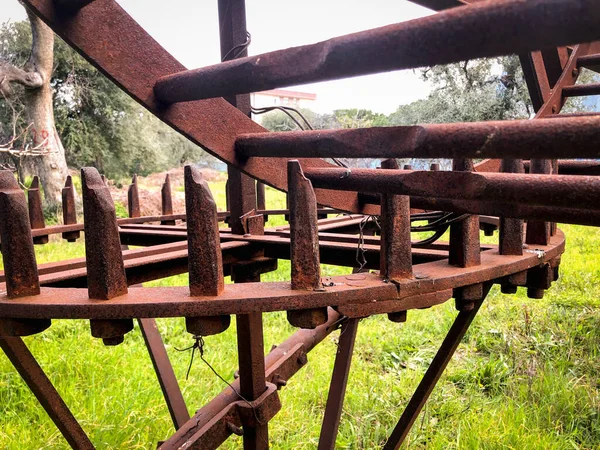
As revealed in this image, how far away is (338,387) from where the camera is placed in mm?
2900

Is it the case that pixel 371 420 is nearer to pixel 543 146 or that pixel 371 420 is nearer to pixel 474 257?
pixel 474 257

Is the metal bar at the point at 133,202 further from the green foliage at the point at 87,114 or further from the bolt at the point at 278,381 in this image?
the green foliage at the point at 87,114

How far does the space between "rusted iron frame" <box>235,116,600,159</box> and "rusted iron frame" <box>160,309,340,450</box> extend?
4.07ft

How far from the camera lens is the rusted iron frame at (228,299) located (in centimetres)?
112

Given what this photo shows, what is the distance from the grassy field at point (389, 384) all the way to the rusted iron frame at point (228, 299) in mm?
3066

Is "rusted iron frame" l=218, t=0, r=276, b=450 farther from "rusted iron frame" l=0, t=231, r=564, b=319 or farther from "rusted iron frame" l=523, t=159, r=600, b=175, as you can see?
"rusted iron frame" l=523, t=159, r=600, b=175

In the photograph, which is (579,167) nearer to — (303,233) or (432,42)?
(303,233)

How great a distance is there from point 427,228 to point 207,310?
1.01 meters

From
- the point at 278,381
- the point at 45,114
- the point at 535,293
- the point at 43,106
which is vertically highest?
the point at 43,106

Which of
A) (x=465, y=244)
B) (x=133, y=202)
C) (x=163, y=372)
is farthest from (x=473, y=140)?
(x=133, y=202)

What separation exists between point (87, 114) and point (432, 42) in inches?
765

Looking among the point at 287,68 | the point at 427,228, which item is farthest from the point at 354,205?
the point at 287,68

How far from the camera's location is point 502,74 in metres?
17.4

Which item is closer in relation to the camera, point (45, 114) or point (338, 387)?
point (338, 387)
